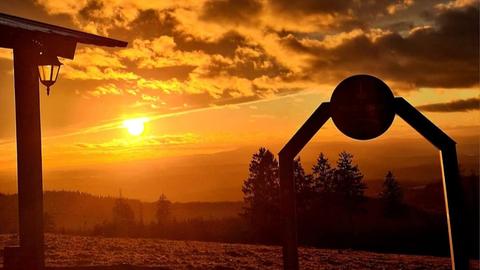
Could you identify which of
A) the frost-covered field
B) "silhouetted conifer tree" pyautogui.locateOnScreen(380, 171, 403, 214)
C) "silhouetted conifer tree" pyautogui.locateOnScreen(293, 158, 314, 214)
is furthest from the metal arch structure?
"silhouetted conifer tree" pyautogui.locateOnScreen(380, 171, 403, 214)

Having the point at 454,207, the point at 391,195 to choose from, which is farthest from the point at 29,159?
the point at 391,195

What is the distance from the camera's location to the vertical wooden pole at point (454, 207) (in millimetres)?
6895

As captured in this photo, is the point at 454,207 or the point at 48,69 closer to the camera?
the point at 454,207

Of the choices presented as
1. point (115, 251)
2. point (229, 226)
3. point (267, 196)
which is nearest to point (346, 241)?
point (267, 196)

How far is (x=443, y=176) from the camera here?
23.4 feet

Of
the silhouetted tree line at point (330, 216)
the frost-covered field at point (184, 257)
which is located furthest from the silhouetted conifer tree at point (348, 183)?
the frost-covered field at point (184, 257)

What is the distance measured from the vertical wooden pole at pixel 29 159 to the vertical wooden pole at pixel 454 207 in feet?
19.8

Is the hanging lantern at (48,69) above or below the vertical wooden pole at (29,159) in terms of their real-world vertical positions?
above

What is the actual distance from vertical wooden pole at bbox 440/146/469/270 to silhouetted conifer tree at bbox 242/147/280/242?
A: 1713 inches

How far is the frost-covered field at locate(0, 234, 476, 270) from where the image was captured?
51.3ft

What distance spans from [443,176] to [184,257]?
1228cm

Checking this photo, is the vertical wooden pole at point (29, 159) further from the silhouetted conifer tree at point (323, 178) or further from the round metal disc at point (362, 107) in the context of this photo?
the silhouetted conifer tree at point (323, 178)

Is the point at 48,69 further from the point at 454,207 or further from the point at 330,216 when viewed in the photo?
the point at 330,216

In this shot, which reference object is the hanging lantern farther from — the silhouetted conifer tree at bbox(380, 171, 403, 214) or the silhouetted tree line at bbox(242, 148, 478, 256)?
the silhouetted conifer tree at bbox(380, 171, 403, 214)
